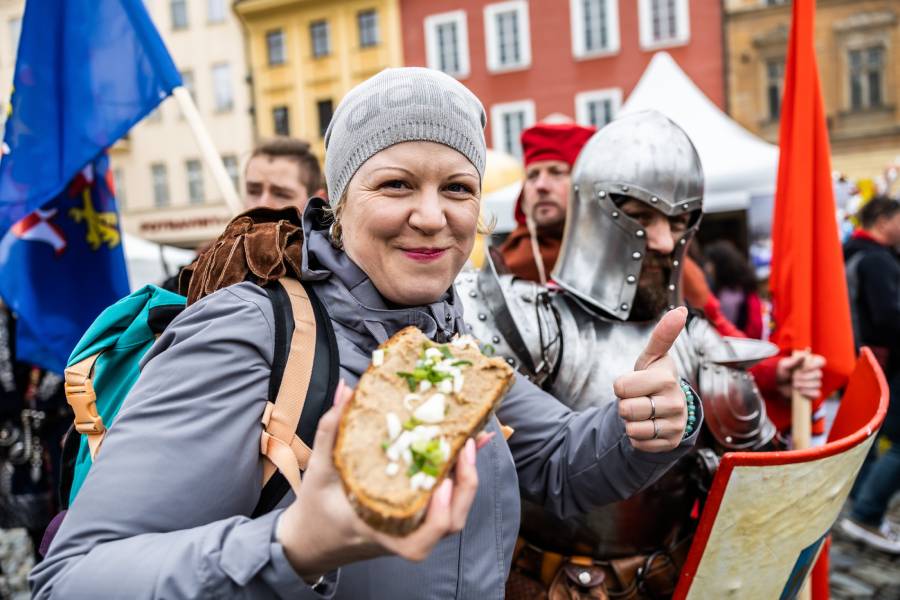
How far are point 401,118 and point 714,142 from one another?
21.8 feet

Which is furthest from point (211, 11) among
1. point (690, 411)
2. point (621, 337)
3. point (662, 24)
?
point (690, 411)

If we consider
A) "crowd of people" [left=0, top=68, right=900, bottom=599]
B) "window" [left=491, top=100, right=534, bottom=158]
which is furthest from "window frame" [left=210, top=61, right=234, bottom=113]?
"crowd of people" [left=0, top=68, right=900, bottom=599]

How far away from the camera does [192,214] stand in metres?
23.5

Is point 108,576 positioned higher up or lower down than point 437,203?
lower down

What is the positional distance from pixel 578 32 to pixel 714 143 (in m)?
12.1

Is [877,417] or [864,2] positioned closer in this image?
[877,417]

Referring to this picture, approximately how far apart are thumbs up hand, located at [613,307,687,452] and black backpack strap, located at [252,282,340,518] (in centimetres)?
55

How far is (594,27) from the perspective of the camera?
58.9ft

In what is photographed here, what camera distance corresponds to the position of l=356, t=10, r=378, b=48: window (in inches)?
792

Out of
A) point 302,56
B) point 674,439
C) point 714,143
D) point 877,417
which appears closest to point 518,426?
point 674,439

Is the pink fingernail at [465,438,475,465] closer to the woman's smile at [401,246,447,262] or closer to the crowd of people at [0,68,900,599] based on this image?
the crowd of people at [0,68,900,599]

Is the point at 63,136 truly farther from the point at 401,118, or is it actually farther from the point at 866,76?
the point at 866,76

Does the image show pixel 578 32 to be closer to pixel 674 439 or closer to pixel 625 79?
pixel 625 79

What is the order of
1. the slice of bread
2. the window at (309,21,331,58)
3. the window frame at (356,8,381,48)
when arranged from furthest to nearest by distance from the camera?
the window at (309,21,331,58), the window frame at (356,8,381,48), the slice of bread
